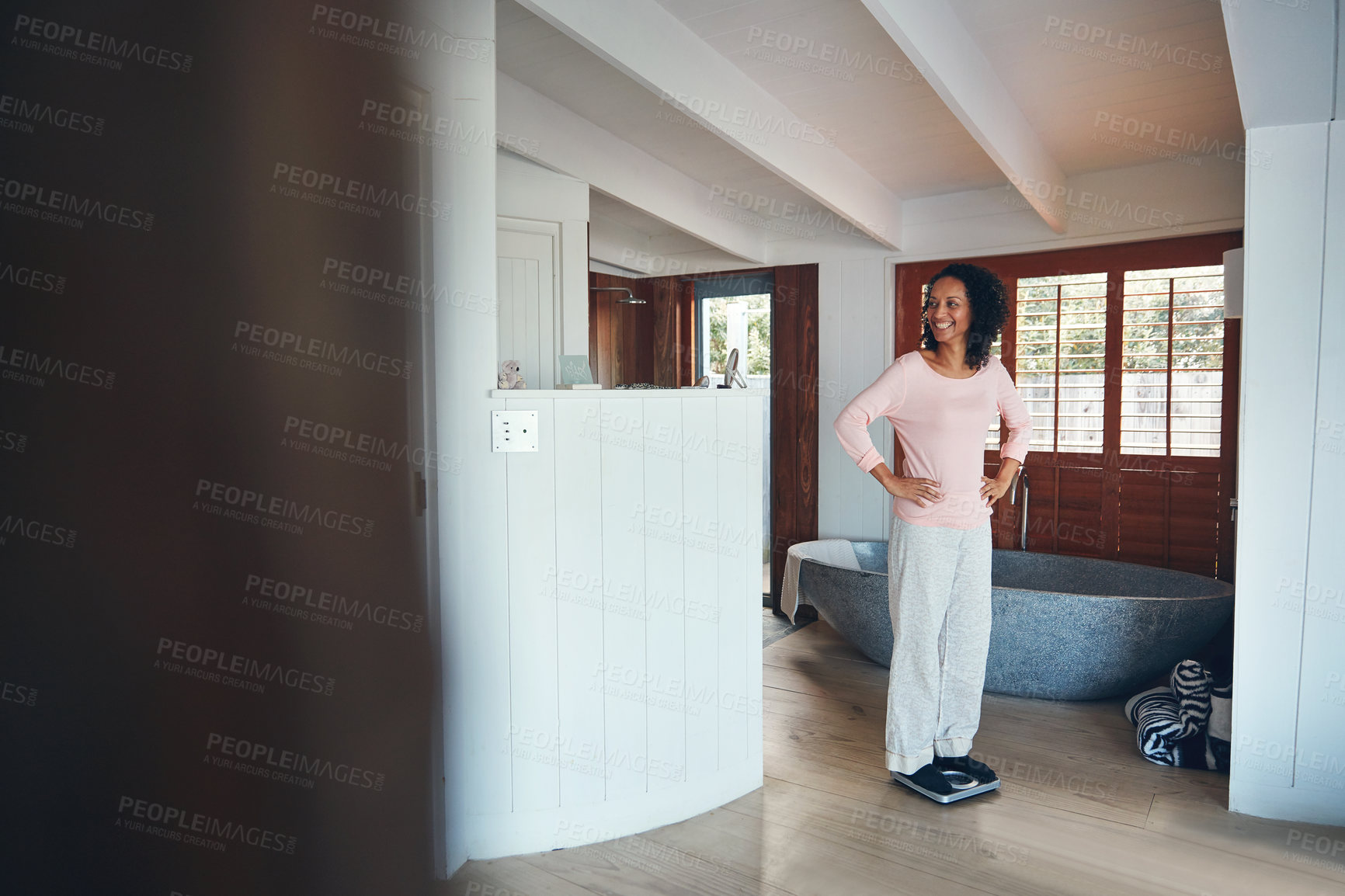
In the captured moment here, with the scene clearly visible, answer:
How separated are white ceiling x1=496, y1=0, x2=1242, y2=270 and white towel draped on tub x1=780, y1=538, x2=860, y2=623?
1488 millimetres

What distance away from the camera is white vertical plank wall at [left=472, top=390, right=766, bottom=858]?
1787 mm

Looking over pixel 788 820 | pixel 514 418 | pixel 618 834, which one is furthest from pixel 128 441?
pixel 788 820

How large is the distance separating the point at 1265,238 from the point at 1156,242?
164cm

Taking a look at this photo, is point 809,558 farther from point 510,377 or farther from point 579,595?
point 510,377

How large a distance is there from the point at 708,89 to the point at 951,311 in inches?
35.1

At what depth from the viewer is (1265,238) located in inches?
77.0

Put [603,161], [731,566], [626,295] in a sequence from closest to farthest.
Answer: [731,566] < [603,161] < [626,295]

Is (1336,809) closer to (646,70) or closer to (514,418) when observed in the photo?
(514,418)

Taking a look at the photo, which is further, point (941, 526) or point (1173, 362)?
→ point (1173, 362)

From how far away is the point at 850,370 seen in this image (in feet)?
13.5

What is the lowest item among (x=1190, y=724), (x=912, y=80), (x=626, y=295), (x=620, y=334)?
(x=1190, y=724)

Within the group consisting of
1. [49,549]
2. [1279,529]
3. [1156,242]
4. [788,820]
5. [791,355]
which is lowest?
[788,820]

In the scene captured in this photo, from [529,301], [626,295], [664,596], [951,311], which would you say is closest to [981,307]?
[951,311]

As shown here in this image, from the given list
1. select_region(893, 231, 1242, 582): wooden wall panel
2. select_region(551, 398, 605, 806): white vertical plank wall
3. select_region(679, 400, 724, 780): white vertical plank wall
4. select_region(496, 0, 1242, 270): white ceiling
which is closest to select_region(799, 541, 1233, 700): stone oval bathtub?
select_region(893, 231, 1242, 582): wooden wall panel
